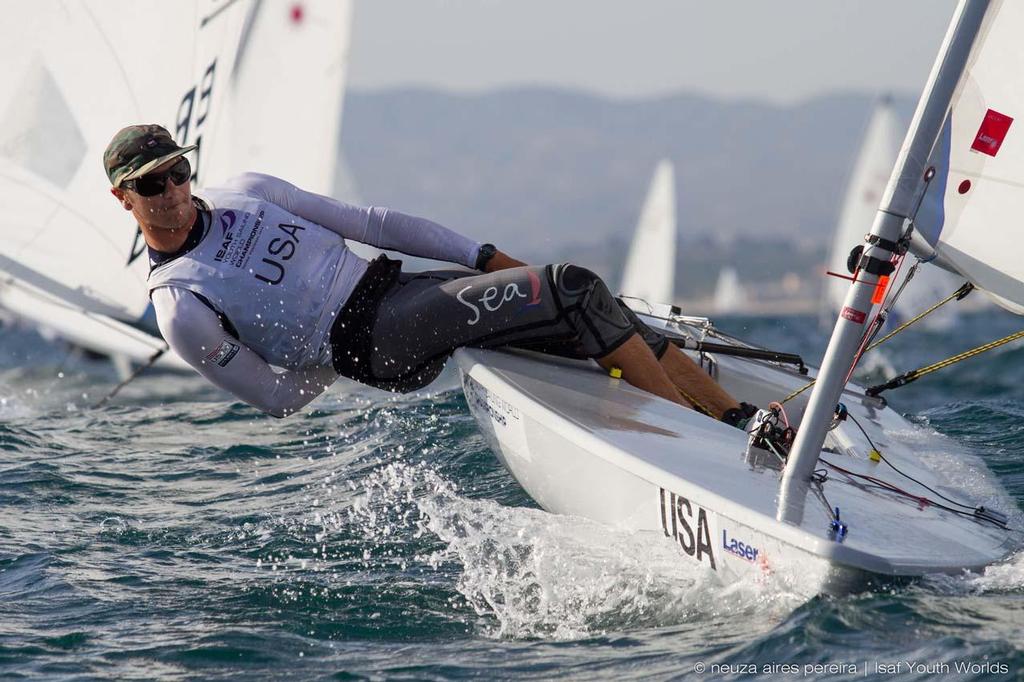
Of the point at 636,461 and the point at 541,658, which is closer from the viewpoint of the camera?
the point at 541,658

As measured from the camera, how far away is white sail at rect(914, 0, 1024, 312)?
2.98 meters

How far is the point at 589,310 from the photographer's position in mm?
3473

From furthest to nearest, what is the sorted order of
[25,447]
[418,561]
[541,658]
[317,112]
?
1. [317,112]
2. [25,447]
3. [418,561]
4. [541,658]

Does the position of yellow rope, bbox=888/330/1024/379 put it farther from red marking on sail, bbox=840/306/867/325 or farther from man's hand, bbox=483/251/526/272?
man's hand, bbox=483/251/526/272

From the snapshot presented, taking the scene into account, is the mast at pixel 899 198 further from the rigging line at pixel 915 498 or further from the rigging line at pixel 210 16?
the rigging line at pixel 210 16

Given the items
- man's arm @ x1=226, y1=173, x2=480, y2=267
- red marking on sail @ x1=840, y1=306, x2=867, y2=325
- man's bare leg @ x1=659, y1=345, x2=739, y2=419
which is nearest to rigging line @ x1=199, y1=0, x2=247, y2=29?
man's arm @ x1=226, y1=173, x2=480, y2=267

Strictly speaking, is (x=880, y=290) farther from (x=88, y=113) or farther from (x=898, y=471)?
(x=88, y=113)

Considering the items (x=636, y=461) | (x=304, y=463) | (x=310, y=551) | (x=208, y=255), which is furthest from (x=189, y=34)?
(x=636, y=461)

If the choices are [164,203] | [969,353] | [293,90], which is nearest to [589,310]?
[969,353]

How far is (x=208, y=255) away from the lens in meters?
3.32

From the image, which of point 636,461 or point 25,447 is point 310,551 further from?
point 25,447

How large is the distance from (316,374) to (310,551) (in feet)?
1.69

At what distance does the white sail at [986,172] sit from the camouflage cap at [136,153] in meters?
1.93

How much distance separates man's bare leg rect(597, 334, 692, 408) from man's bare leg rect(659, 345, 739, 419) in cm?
17
